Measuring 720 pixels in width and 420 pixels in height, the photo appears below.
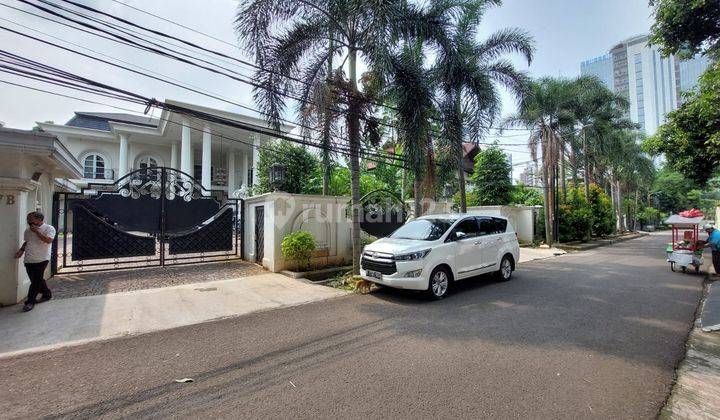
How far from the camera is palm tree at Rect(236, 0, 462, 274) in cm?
800

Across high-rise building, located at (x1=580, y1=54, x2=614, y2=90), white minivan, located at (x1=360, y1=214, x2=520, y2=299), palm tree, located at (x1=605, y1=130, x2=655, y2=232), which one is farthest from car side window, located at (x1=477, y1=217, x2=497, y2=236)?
high-rise building, located at (x1=580, y1=54, x2=614, y2=90)

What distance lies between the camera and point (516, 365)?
361 cm

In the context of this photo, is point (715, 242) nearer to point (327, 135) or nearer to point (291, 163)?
point (327, 135)

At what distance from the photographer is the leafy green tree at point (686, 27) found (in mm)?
9234

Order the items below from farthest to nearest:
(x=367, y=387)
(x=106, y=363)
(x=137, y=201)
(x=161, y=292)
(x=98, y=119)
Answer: (x=98, y=119) → (x=137, y=201) → (x=161, y=292) → (x=106, y=363) → (x=367, y=387)

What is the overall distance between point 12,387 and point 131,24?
243 inches

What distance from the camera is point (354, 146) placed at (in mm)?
8750

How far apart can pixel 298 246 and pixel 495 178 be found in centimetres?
1433

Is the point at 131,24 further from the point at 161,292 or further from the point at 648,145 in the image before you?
the point at 648,145

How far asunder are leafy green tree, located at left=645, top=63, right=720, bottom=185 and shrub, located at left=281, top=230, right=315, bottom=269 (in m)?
11.8

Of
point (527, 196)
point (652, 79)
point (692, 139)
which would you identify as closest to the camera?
point (692, 139)

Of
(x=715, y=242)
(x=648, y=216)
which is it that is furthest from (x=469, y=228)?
(x=648, y=216)

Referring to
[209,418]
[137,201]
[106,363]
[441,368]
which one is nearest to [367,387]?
[441,368]

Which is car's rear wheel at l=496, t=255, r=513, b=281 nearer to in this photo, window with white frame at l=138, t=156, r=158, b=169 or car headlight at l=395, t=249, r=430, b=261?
car headlight at l=395, t=249, r=430, b=261
